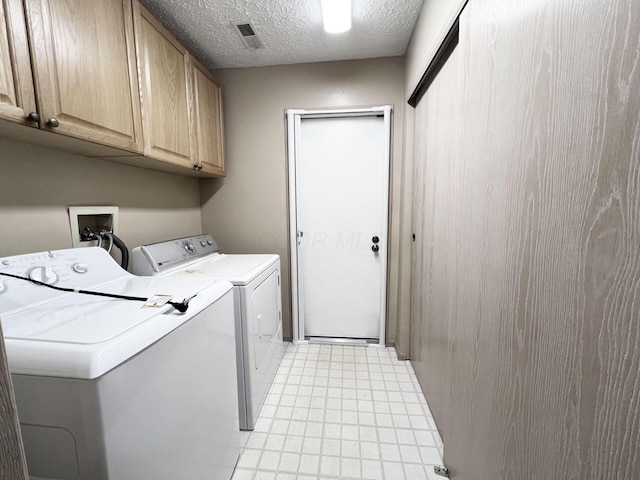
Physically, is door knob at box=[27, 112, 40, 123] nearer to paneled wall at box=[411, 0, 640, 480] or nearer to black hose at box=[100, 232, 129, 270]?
black hose at box=[100, 232, 129, 270]

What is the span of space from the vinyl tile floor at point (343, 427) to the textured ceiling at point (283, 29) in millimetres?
2439

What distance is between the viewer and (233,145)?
2.40m

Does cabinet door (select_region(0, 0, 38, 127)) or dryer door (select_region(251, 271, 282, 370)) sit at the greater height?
cabinet door (select_region(0, 0, 38, 127))

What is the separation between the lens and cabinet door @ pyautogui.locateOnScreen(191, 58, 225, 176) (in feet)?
6.18

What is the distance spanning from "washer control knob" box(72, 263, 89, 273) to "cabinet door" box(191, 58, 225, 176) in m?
0.99

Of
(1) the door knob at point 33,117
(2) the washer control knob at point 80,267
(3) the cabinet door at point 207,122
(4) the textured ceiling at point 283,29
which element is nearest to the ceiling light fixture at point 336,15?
(4) the textured ceiling at point 283,29

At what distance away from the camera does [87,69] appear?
1077 mm

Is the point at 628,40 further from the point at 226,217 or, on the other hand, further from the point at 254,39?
the point at 226,217

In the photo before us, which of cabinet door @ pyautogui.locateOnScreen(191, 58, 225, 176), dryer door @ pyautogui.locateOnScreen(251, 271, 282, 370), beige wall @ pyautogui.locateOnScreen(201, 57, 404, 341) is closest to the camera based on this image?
dryer door @ pyautogui.locateOnScreen(251, 271, 282, 370)

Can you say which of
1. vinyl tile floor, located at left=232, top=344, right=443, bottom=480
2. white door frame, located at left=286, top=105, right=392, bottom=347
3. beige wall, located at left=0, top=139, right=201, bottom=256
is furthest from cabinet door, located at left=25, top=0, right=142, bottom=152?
vinyl tile floor, located at left=232, top=344, right=443, bottom=480

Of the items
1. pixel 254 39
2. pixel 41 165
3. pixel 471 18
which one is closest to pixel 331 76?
pixel 254 39

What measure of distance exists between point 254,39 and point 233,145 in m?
0.81

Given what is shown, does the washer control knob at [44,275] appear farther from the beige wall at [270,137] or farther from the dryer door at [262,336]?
the beige wall at [270,137]

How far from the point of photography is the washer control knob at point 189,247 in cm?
193
